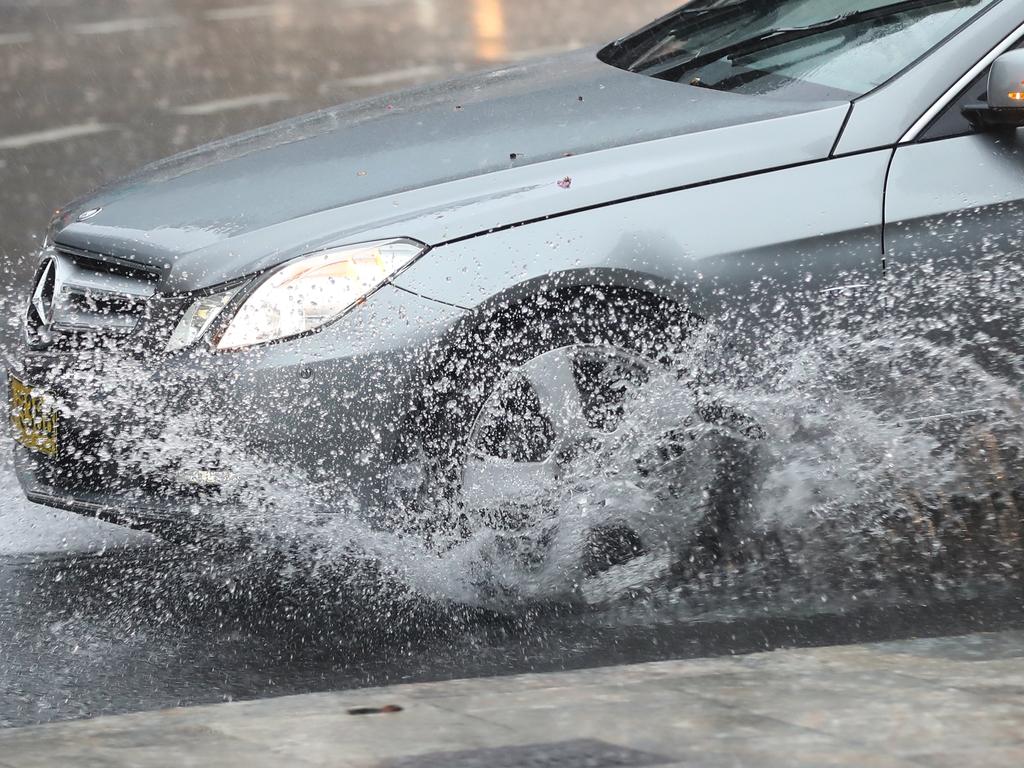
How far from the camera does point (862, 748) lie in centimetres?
322

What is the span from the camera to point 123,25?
16.2 meters

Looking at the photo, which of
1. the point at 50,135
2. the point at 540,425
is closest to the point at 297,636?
the point at 540,425

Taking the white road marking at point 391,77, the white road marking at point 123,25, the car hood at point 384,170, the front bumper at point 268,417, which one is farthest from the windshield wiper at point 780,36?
the white road marking at point 123,25

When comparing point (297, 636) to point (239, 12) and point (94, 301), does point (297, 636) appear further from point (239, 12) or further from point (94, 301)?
point (239, 12)

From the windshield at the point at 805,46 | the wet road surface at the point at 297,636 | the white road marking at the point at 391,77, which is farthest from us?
the white road marking at the point at 391,77

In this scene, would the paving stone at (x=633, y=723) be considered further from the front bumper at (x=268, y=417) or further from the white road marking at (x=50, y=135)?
the white road marking at (x=50, y=135)

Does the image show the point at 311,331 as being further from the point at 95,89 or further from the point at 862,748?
the point at 95,89

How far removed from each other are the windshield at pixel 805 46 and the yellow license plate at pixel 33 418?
6.86 feet

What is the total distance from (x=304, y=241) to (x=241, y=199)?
38cm

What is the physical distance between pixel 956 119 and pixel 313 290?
1.78 metres

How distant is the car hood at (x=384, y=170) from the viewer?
169 inches

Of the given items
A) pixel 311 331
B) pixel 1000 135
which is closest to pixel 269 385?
pixel 311 331

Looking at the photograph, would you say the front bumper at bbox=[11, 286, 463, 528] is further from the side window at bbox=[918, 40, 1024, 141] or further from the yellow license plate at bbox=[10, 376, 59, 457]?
the side window at bbox=[918, 40, 1024, 141]

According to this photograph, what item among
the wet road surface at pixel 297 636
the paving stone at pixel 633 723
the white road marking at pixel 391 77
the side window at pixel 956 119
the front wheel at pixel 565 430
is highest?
the white road marking at pixel 391 77
